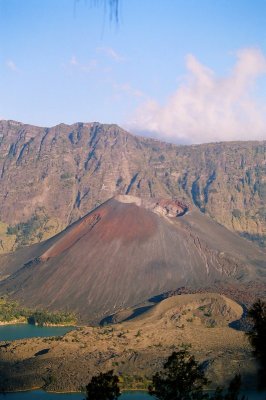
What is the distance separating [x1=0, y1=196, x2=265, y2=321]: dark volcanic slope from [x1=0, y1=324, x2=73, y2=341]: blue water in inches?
298

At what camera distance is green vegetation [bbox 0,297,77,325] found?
9469 cm

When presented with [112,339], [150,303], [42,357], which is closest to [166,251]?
[150,303]

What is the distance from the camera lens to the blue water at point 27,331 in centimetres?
8525

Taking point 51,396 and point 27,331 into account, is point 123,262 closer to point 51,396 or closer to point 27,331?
point 27,331

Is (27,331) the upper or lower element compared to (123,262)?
lower

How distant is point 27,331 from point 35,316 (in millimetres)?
7177

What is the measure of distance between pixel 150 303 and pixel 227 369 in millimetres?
38833

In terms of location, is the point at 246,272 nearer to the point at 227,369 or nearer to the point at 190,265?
the point at 190,265

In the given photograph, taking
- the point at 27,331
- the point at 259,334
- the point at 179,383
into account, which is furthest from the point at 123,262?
the point at 259,334

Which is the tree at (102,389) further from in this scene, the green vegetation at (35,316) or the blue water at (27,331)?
the green vegetation at (35,316)

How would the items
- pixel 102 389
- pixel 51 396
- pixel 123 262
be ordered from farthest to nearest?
1. pixel 123 262
2. pixel 51 396
3. pixel 102 389

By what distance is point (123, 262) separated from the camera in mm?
111562

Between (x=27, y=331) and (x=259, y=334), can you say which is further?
(x=27, y=331)

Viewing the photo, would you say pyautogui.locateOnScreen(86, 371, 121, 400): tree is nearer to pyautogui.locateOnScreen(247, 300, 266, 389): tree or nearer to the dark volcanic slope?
pyautogui.locateOnScreen(247, 300, 266, 389): tree
